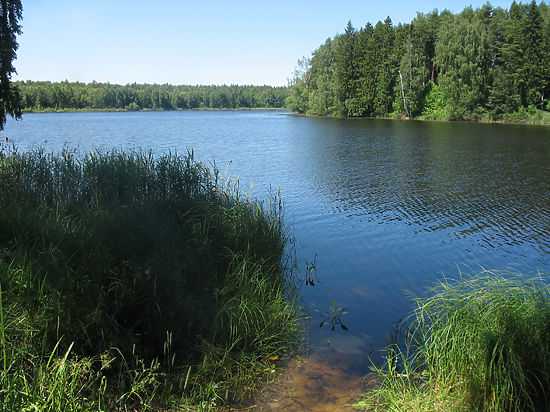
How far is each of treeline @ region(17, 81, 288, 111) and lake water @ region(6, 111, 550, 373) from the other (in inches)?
3960

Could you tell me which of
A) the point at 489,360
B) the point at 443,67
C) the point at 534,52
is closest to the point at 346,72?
the point at 443,67

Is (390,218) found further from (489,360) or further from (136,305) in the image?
(489,360)

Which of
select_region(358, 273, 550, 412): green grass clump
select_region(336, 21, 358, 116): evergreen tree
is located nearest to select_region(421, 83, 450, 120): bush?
select_region(336, 21, 358, 116): evergreen tree

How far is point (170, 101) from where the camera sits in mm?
173000

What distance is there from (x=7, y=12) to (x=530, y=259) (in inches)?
560

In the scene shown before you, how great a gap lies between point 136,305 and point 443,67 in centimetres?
6539

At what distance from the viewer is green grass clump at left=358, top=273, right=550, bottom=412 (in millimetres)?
4637

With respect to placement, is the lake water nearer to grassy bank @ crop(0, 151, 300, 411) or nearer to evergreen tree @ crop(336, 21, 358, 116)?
grassy bank @ crop(0, 151, 300, 411)

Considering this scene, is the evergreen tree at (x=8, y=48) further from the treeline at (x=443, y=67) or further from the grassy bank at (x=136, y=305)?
the treeline at (x=443, y=67)


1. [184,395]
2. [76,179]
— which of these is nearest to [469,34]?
[76,179]

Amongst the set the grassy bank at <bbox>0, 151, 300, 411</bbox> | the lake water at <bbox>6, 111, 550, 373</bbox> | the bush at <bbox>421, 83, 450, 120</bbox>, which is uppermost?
the bush at <bbox>421, 83, 450, 120</bbox>

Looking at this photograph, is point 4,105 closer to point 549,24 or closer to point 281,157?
point 281,157

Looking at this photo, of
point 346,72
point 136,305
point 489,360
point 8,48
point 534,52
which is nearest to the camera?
point 489,360

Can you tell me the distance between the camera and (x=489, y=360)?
4.76m
